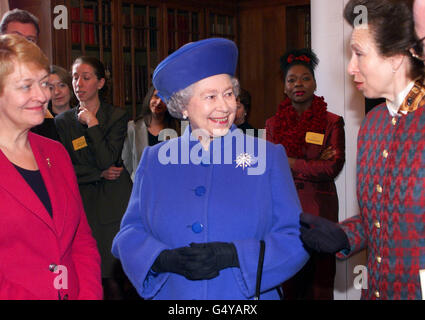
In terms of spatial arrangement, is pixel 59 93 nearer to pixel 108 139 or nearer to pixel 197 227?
pixel 108 139

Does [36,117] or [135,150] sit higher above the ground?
[36,117]

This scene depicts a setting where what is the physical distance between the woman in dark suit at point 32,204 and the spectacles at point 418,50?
1.17m

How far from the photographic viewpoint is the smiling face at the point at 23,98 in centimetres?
179

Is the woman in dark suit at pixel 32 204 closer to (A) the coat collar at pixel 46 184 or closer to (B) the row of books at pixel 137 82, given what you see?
(A) the coat collar at pixel 46 184

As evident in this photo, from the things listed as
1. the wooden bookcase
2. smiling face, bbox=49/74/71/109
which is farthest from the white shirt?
the wooden bookcase

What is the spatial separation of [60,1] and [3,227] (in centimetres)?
414

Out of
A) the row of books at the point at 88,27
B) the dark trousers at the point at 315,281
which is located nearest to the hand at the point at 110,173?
the dark trousers at the point at 315,281

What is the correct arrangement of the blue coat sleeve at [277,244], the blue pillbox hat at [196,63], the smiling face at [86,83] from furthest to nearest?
the smiling face at [86,83] < the blue pillbox hat at [196,63] < the blue coat sleeve at [277,244]

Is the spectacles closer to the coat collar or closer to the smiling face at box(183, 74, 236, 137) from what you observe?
the smiling face at box(183, 74, 236, 137)

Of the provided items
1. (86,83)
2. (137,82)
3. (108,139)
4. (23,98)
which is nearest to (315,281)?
Result: (108,139)

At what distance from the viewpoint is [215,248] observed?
166cm

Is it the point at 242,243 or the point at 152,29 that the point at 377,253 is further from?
the point at 152,29

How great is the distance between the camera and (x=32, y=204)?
5.74ft
